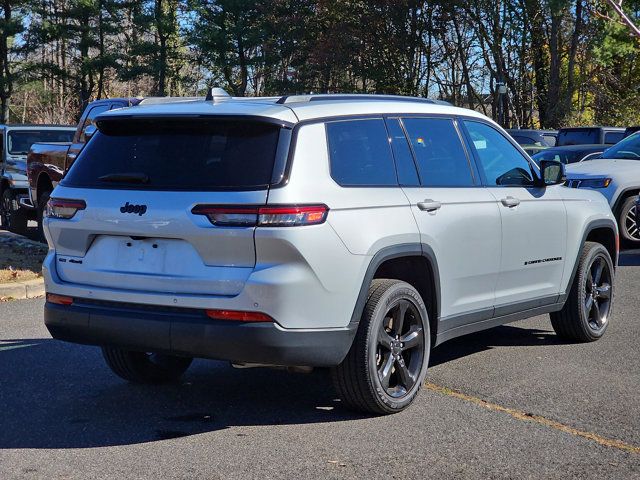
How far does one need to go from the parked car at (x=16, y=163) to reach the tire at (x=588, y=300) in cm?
1142

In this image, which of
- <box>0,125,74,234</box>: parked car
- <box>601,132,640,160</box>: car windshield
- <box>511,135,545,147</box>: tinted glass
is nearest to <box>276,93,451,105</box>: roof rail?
<box>601,132,640,160</box>: car windshield

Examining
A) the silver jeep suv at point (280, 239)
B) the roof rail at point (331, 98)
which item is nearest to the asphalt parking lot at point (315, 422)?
the silver jeep suv at point (280, 239)

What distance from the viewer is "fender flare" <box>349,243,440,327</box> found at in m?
5.43

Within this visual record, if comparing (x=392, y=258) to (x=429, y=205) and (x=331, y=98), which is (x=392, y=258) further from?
(x=331, y=98)

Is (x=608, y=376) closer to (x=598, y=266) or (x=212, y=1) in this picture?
(x=598, y=266)

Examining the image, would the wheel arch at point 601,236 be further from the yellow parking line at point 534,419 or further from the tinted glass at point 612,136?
the tinted glass at point 612,136

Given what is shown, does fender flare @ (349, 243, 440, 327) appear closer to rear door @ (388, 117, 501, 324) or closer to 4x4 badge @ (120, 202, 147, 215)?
rear door @ (388, 117, 501, 324)

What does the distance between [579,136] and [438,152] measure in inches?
761

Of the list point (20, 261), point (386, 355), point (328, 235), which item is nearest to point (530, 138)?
point (20, 261)

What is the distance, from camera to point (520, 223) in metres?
6.91

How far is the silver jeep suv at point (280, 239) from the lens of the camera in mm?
5141

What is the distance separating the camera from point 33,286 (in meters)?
10.6

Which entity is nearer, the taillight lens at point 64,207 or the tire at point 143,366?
the taillight lens at point 64,207

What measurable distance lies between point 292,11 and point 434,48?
867cm
